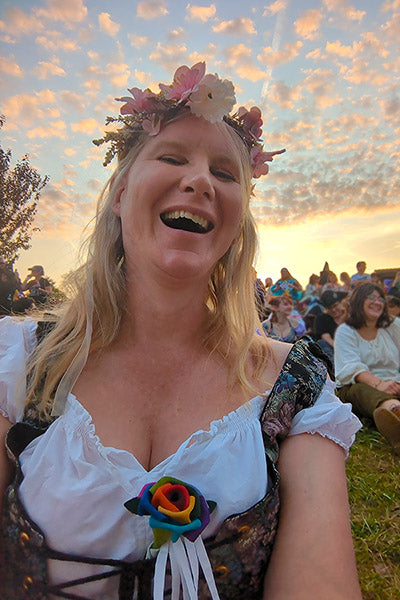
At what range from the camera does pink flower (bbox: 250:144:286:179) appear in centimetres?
155

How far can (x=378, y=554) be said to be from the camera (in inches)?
77.1

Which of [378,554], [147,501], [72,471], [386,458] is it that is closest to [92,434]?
[72,471]

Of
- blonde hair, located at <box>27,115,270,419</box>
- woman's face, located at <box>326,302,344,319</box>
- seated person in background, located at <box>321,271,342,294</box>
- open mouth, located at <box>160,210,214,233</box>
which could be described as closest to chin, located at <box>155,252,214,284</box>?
open mouth, located at <box>160,210,214,233</box>

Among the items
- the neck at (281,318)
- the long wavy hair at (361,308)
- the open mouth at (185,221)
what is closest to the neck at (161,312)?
the open mouth at (185,221)

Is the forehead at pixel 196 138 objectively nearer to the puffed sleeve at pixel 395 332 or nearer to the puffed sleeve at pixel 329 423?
the puffed sleeve at pixel 329 423

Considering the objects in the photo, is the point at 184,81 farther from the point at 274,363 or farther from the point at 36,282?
the point at 36,282

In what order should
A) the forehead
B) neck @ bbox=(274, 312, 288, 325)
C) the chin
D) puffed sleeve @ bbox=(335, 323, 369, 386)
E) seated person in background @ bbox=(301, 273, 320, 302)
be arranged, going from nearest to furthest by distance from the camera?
the chin < the forehead < puffed sleeve @ bbox=(335, 323, 369, 386) < neck @ bbox=(274, 312, 288, 325) < seated person in background @ bbox=(301, 273, 320, 302)

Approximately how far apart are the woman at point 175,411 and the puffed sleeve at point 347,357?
2.88 metres

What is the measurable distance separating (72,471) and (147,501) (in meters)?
0.22

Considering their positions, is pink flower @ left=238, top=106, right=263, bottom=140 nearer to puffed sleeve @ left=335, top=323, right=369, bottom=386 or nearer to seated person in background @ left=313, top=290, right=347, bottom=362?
puffed sleeve @ left=335, top=323, right=369, bottom=386

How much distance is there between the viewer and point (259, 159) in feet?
5.13

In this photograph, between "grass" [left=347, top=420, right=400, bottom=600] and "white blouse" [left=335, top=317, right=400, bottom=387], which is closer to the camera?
"grass" [left=347, top=420, right=400, bottom=600]

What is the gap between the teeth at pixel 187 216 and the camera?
1.28 meters

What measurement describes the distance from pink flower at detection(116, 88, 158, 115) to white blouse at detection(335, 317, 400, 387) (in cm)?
338
